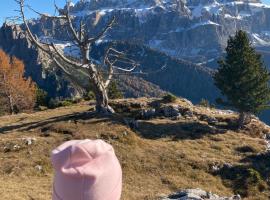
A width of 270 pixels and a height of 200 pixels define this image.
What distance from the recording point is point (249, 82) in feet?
162

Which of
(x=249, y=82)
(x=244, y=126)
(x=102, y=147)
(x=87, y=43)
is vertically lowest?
(x=244, y=126)

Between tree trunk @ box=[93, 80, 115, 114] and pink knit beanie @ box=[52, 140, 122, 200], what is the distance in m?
35.8

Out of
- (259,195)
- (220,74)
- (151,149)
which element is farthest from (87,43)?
(259,195)

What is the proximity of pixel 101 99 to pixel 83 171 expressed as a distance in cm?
3717

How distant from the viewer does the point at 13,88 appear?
75.0 m

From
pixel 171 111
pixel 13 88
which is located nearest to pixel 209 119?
pixel 171 111

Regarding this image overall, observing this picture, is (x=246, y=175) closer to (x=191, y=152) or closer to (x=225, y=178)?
(x=225, y=178)

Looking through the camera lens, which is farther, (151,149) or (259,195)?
(151,149)

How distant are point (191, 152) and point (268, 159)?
6062 millimetres

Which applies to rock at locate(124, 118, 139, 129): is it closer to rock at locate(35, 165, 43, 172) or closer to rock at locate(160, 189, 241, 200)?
rock at locate(35, 165, 43, 172)

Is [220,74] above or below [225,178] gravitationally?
above

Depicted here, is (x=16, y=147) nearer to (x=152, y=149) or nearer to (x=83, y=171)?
(x=152, y=149)

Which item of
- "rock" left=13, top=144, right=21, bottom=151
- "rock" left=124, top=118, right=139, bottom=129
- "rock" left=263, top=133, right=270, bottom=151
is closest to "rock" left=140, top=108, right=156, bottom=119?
"rock" left=124, top=118, right=139, bottom=129

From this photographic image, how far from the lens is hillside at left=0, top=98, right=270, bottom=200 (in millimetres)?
29766
